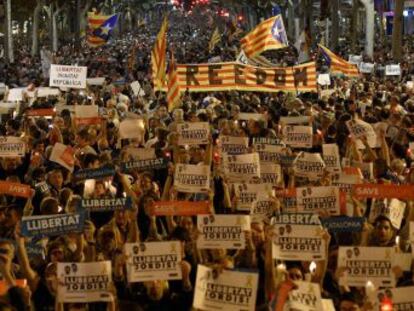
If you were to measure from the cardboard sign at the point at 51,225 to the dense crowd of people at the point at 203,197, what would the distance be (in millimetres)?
62

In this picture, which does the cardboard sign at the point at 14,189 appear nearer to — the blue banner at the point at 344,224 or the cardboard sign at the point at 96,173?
the cardboard sign at the point at 96,173

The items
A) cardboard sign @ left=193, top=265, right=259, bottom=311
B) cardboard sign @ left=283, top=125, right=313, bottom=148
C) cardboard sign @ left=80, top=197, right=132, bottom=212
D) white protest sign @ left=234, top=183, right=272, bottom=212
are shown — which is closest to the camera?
cardboard sign @ left=193, top=265, right=259, bottom=311

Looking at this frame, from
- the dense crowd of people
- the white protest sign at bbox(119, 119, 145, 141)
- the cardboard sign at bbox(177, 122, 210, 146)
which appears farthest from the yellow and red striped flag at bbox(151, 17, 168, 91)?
the cardboard sign at bbox(177, 122, 210, 146)

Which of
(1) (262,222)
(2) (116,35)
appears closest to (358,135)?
(1) (262,222)

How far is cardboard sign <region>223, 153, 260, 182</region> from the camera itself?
40.2 feet

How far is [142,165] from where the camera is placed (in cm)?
1195

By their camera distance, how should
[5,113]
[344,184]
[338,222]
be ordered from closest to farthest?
[338,222] < [344,184] < [5,113]

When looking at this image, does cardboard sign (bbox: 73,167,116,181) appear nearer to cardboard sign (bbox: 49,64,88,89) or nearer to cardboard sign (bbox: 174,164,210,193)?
cardboard sign (bbox: 174,164,210,193)

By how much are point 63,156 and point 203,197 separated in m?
2.42

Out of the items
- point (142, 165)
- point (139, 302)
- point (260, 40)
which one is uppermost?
point (260, 40)

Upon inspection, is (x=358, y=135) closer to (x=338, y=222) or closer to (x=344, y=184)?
(x=344, y=184)

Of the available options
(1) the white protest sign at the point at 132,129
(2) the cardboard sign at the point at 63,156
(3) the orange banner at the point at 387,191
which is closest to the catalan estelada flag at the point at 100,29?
(1) the white protest sign at the point at 132,129

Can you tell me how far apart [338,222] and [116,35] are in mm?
91839

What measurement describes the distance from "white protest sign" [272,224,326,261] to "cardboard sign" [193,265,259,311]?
0.86 m
